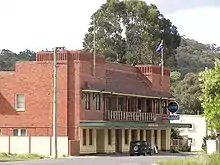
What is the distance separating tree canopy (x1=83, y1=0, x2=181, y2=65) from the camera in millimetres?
95312

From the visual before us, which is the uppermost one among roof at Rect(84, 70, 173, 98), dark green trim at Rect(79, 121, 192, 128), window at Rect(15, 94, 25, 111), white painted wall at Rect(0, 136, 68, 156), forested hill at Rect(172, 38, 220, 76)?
forested hill at Rect(172, 38, 220, 76)

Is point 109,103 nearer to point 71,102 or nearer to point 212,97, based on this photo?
point 71,102

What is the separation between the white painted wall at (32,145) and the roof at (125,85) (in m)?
5.98

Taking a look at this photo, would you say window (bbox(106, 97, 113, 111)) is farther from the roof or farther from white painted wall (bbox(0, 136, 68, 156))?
white painted wall (bbox(0, 136, 68, 156))

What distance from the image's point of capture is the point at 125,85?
7394 cm

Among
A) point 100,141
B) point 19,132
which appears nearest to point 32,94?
point 19,132

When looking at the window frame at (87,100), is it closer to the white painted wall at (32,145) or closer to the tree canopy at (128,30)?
the white painted wall at (32,145)

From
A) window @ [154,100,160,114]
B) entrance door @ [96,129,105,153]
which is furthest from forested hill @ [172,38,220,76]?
entrance door @ [96,129,105,153]

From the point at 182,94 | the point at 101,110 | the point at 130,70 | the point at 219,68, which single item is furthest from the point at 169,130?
the point at 219,68

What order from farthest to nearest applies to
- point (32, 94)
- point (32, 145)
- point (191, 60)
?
point (191, 60), point (32, 94), point (32, 145)

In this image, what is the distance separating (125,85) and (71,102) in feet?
34.7

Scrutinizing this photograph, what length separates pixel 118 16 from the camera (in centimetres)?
9650

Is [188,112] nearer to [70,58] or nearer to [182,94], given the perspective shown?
[182,94]

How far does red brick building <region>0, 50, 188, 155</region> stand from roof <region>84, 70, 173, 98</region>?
0.45ft
